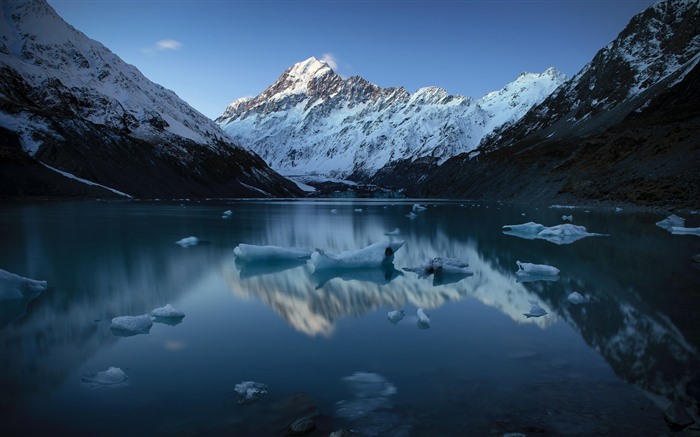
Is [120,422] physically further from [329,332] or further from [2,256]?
[2,256]

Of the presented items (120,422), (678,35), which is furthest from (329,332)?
(678,35)

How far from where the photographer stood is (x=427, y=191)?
567 ft

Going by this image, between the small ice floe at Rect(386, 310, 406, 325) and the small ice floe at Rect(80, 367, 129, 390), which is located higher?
the small ice floe at Rect(80, 367, 129, 390)

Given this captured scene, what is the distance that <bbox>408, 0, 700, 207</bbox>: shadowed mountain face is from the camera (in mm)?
57594

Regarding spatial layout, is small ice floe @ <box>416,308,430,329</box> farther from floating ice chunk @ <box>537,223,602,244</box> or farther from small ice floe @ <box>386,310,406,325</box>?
floating ice chunk @ <box>537,223,602,244</box>

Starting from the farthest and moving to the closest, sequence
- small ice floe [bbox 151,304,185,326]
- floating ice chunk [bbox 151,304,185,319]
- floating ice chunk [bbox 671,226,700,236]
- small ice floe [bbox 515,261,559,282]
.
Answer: floating ice chunk [bbox 671,226,700,236]
small ice floe [bbox 515,261,559,282]
floating ice chunk [bbox 151,304,185,319]
small ice floe [bbox 151,304,185,326]

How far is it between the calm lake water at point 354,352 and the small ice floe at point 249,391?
0.40ft


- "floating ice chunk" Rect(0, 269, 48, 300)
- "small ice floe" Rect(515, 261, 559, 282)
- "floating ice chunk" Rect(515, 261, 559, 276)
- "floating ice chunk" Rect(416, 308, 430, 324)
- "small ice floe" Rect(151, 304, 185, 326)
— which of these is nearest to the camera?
"floating ice chunk" Rect(416, 308, 430, 324)

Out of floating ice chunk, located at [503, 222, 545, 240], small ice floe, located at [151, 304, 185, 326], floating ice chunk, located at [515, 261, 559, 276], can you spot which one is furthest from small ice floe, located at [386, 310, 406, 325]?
Answer: floating ice chunk, located at [503, 222, 545, 240]

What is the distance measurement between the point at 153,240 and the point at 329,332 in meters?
20.8

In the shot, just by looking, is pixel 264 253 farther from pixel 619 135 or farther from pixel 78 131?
pixel 78 131

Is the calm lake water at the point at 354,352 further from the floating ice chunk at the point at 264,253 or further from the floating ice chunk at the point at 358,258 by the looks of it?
the floating ice chunk at the point at 264,253

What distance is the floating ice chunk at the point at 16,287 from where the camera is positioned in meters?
11.7

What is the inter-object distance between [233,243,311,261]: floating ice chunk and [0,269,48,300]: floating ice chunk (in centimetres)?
759
